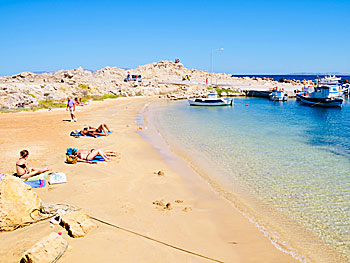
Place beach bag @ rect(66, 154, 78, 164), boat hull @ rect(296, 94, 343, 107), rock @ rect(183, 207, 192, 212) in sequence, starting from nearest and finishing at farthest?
rock @ rect(183, 207, 192, 212) < beach bag @ rect(66, 154, 78, 164) < boat hull @ rect(296, 94, 343, 107)

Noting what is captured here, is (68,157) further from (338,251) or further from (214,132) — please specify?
(214,132)

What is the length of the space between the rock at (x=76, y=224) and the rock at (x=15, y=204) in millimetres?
823

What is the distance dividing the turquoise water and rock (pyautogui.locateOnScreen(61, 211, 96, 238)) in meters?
4.10

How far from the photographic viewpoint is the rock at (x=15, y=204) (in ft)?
19.5

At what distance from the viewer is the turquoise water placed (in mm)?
6887

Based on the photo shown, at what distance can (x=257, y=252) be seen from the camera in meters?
5.87

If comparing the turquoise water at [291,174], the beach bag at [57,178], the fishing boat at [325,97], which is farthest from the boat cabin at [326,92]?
the beach bag at [57,178]

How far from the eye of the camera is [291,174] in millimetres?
10750

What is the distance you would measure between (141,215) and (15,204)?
2754mm

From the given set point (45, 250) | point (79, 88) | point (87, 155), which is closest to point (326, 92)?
point (79, 88)

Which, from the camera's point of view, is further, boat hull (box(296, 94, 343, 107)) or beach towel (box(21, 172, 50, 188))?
boat hull (box(296, 94, 343, 107))

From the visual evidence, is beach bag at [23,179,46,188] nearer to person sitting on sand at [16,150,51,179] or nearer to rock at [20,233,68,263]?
person sitting on sand at [16,150,51,179]

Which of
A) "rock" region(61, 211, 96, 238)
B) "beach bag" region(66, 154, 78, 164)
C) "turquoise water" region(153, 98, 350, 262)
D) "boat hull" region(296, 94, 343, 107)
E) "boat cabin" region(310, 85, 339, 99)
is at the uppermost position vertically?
"boat cabin" region(310, 85, 339, 99)

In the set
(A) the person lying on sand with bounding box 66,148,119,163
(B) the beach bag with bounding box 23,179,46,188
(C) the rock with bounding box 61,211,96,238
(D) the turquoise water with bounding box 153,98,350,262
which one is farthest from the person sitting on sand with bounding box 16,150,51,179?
(D) the turquoise water with bounding box 153,98,350,262
